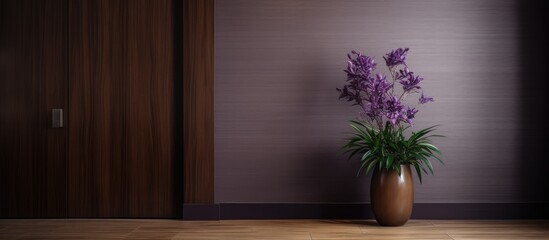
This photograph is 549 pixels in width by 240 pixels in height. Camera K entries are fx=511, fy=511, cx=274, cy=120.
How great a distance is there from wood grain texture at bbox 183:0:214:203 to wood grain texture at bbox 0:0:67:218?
3.15 feet

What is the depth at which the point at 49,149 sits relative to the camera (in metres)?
3.92

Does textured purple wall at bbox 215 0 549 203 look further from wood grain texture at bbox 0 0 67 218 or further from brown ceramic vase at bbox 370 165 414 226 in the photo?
wood grain texture at bbox 0 0 67 218

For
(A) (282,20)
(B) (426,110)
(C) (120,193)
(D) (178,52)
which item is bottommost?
(C) (120,193)

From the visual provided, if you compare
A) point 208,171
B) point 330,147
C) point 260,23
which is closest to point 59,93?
point 208,171

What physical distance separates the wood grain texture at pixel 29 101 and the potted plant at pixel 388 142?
7.23ft

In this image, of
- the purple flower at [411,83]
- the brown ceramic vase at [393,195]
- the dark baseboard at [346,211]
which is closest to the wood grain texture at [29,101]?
the dark baseboard at [346,211]

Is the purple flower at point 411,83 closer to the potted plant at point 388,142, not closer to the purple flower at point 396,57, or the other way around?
the potted plant at point 388,142

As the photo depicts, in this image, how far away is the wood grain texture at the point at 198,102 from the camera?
12.7 feet

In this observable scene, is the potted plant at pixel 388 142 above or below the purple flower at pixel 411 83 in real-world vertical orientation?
below

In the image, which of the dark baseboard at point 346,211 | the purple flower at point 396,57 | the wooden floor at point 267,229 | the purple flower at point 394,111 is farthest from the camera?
the dark baseboard at point 346,211

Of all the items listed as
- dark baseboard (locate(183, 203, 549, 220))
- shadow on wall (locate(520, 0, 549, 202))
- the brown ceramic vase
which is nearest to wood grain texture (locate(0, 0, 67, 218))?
dark baseboard (locate(183, 203, 549, 220))

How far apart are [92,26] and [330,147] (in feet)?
6.72

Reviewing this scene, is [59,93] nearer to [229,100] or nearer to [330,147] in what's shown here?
[229,100]

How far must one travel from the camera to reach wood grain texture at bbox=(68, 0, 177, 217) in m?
3.91
